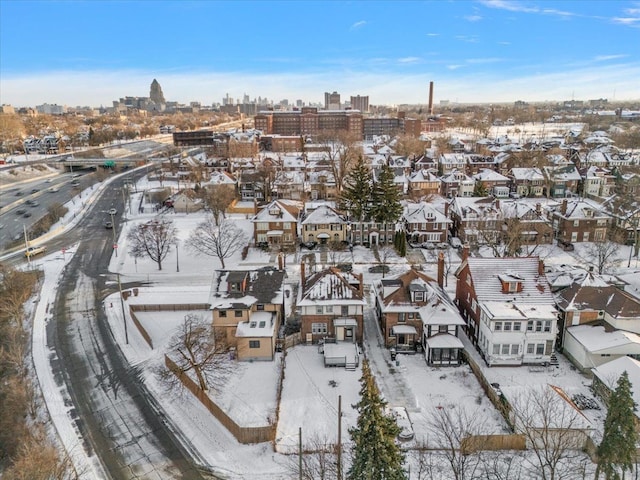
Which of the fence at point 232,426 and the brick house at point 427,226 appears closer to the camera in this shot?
the fence at point 232,426

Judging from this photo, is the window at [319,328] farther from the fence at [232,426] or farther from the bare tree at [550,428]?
the bare tree at [550,428]

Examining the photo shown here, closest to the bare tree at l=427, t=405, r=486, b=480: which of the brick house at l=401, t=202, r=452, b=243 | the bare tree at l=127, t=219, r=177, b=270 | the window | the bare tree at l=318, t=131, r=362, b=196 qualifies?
the window

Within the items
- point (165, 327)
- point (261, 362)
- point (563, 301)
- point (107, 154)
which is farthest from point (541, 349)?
point (107, 154)

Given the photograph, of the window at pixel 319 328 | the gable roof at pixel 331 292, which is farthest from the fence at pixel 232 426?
the window at pixel 319 328

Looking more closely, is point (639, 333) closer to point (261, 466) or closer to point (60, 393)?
point (261, 466)

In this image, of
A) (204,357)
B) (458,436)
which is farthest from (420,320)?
(204,357)

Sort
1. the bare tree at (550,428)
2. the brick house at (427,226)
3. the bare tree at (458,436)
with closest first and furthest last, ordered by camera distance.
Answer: the bare tree at (458,436), the bare tree at (550,428), the brick house at (427,226)
